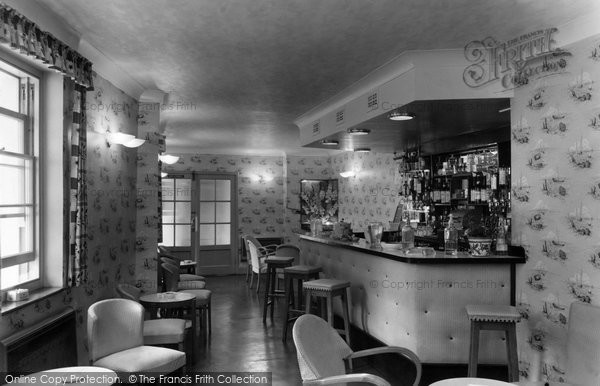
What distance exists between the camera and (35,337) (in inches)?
118

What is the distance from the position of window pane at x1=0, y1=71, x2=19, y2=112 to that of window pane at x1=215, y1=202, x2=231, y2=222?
7748 mm

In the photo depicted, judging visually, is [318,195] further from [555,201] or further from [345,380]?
[345,380]

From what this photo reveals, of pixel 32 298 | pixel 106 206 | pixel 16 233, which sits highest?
pixel 106 206

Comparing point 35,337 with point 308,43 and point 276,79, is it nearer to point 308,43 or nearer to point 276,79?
point 308,43

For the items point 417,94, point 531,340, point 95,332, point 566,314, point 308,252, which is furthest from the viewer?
point 308,252

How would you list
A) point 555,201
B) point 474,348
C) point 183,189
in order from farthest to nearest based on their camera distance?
point 183,189 → point 555,201 → point 474,348

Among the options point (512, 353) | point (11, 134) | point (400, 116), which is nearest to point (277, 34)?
point (400, 116)

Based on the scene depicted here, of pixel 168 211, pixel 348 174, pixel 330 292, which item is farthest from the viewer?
pixel 168 211

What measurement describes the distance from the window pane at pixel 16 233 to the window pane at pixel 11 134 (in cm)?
42

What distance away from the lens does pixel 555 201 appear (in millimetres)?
3703

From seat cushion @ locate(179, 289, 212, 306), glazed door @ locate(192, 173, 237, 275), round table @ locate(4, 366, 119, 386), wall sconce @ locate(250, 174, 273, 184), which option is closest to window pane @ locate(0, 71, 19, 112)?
round table @ locate(4, 366, 119, 386)

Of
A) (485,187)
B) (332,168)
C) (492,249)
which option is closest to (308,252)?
(485,187)

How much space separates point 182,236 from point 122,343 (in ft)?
24.1

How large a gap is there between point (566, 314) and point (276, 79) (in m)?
3.36
